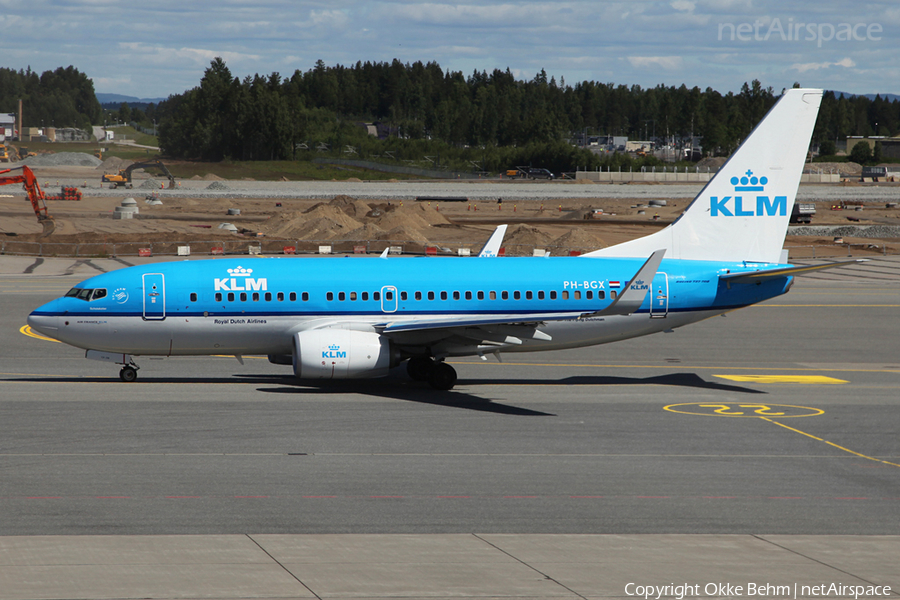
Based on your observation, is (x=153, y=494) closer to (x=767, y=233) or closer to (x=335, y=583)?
(x=335, y=583)

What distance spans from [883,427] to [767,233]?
9.69 meters

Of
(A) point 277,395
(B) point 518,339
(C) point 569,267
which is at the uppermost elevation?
(C) point 569,267

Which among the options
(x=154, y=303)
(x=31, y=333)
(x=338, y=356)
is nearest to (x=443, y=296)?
(x=338, y=356)

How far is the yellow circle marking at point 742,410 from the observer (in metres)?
28.3

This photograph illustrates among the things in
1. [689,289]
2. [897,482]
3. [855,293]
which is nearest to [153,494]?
[897,482]

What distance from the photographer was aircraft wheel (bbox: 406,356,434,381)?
31594 mm

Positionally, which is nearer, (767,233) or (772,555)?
(772,555)

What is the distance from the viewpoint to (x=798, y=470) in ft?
72.8

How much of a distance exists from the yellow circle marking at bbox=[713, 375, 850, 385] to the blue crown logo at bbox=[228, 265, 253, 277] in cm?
1834

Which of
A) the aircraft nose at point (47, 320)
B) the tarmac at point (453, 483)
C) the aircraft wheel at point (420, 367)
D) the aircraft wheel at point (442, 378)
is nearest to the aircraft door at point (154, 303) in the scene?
the tarmac at point (453, 483)

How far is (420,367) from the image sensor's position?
104ft

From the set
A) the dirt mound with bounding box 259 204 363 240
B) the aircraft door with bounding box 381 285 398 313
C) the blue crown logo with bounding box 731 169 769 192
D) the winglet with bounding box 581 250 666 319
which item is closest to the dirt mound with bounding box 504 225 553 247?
the dirt mound with bounding box 259 204 363 240

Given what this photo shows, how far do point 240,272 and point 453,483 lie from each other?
13.9 meters

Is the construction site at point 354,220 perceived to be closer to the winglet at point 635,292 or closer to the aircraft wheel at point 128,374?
the winglet at point 635,292
